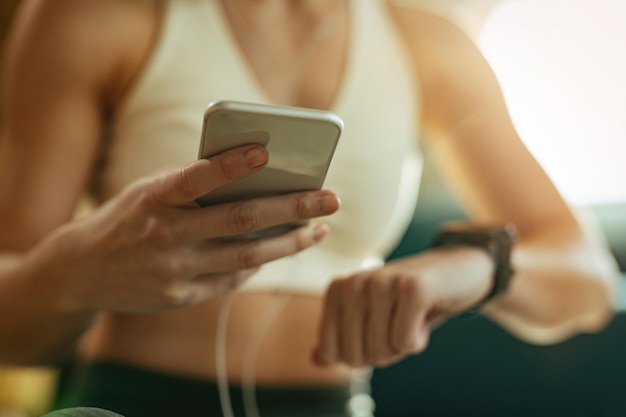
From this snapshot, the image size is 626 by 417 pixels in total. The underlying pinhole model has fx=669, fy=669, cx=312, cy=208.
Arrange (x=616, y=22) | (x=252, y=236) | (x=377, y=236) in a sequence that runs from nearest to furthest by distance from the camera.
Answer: (x=252, y=236), (x=377, y=236), (x=616, y=22)

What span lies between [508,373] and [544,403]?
0.06 meters

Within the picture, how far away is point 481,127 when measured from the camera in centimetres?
62

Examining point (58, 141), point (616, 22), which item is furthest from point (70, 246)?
point (616, 22)

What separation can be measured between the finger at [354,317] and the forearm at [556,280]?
0.18 m

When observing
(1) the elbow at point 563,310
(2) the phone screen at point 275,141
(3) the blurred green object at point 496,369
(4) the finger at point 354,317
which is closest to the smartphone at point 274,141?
(2) the phone screen at point 275,141

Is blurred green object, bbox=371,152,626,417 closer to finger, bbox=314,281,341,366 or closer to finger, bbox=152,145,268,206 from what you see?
finger, bbox=314,281,341,366

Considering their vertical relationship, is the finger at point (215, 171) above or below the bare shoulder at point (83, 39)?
below

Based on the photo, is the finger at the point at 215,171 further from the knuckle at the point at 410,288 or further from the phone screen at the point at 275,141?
the knuckle at the point at 410,288

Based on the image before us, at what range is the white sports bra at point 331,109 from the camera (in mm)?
485

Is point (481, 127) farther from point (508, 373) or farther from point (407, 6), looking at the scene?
point (508, 373)

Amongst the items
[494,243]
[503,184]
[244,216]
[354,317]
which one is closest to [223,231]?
[244,216]

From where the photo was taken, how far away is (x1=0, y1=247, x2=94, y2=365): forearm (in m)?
0.42

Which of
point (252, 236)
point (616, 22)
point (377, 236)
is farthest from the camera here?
point (616, 22)

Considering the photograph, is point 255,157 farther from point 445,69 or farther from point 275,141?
point 445,69
